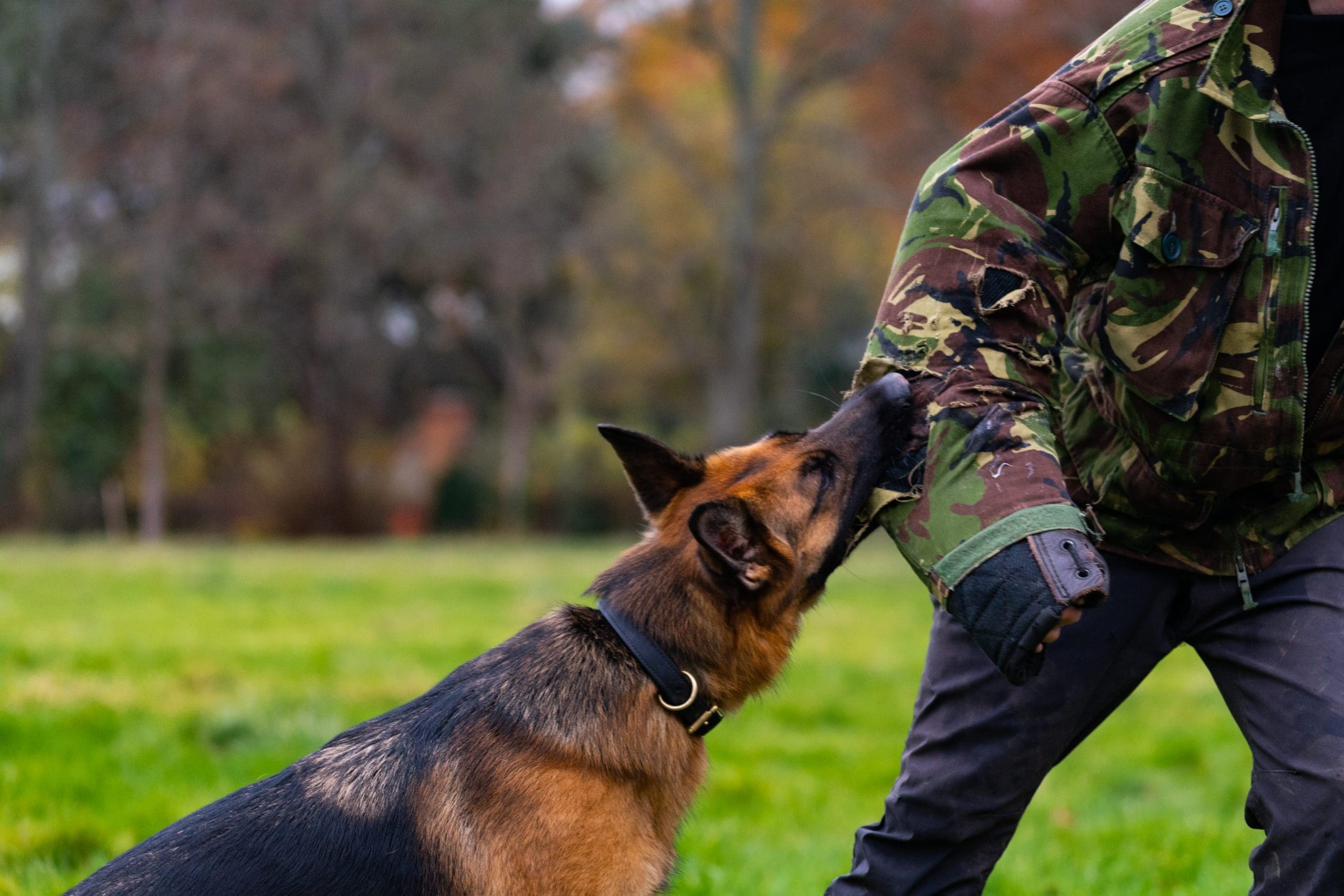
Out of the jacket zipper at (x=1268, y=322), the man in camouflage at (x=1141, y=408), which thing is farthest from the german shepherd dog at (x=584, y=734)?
the jacket zipper at (x=1268, y=322)

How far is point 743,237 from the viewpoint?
24219mm

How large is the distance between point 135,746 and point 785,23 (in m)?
25.2

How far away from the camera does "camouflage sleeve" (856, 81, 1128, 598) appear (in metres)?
2.72

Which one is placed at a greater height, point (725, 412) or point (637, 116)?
point (637, 116)

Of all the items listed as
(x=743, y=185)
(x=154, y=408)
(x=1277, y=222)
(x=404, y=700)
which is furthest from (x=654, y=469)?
(x=154, y=408)

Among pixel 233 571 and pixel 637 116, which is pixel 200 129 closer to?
pixel 637 116

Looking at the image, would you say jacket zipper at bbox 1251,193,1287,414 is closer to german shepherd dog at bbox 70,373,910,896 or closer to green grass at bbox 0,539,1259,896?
german shepherd dog at bbox 70,373,910,896

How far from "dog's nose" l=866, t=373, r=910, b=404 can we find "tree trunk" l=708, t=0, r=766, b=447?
20648mm

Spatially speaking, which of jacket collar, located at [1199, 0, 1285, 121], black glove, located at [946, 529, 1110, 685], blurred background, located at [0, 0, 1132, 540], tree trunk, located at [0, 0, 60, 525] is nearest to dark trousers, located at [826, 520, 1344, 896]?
black glove, located at [946, 529, 1110, 685]

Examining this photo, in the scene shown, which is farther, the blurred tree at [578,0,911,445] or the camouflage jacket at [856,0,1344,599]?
the blurred tree at [578,0,911,445]

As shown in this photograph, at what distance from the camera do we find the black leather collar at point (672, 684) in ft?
11.0

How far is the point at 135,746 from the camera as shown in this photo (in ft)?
20.7

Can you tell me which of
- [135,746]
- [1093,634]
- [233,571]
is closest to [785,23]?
[233,571]

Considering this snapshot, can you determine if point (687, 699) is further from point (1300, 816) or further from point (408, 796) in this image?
point (1300, 816)
